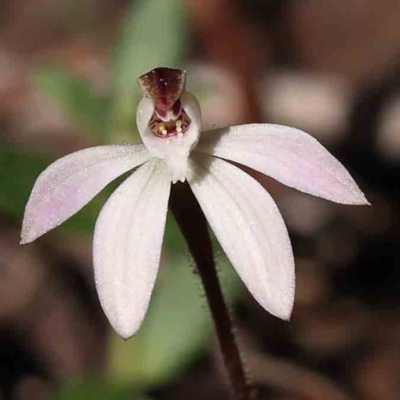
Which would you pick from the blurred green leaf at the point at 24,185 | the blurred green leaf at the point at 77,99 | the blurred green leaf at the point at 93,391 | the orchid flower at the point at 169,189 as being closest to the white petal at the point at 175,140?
the orchid flower at the point at 169,189

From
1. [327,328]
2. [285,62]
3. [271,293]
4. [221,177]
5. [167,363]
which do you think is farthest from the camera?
[285,62]

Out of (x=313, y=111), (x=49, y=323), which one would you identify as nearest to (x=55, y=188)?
(x=49, y=323)

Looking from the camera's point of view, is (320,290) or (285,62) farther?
(285,62)

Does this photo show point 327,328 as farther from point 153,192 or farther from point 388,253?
point 153,192

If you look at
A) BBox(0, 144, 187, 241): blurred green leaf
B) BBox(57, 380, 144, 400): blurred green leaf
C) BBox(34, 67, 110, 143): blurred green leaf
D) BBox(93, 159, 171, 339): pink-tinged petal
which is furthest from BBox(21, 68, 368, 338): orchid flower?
BBox(34, 67, 110, 143): blurred green leaf

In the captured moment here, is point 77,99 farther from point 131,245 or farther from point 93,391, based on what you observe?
point 131,245

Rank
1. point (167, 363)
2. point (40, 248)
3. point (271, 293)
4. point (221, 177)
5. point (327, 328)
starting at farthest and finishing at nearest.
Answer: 1. point (40, 248)
2. point (327, 328)
3. point (167, 363)
4. point (221, 177)
5. point (271, 293)

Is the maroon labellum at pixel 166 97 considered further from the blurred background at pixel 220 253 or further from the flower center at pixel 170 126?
the blurred background at pixel 220 253
